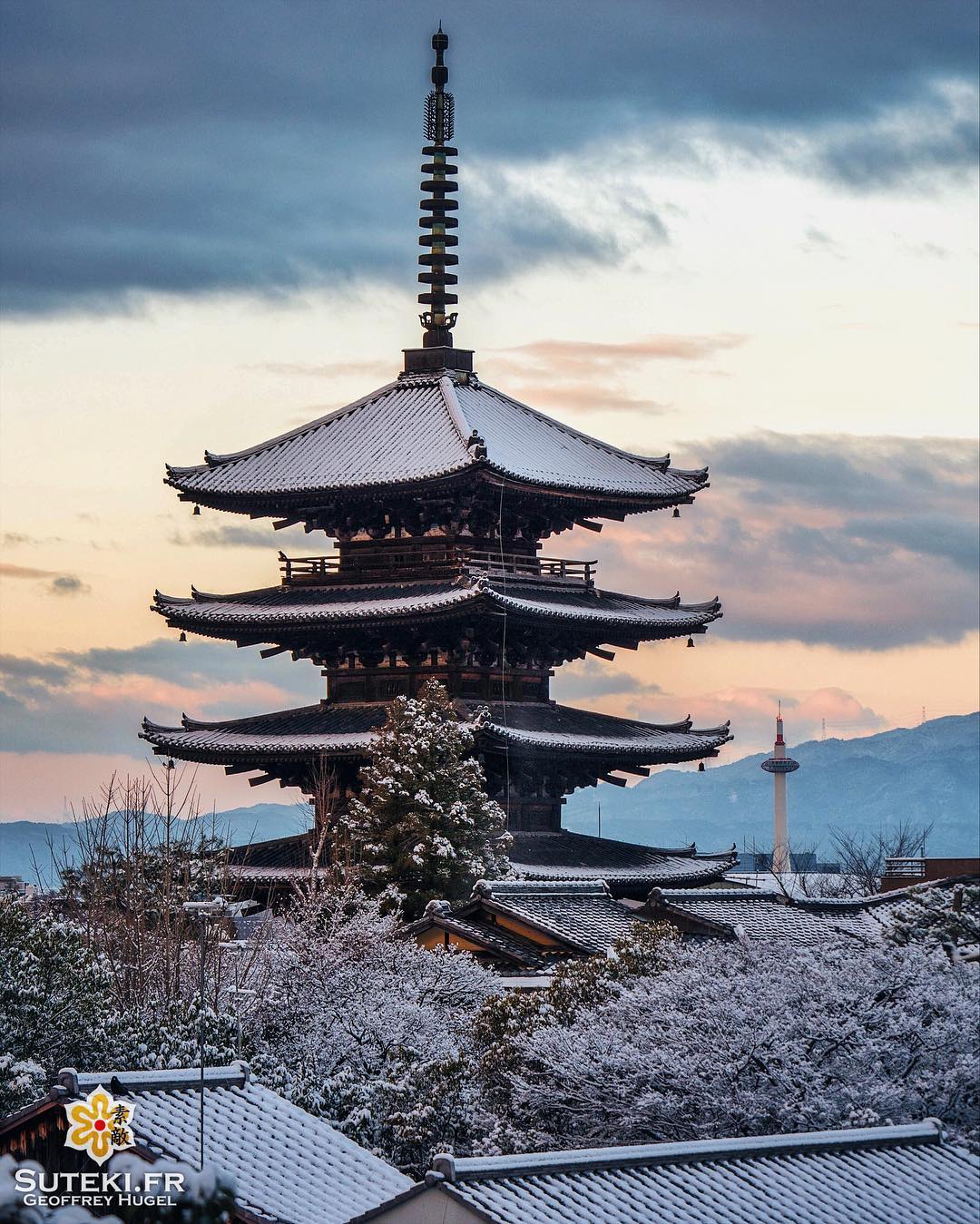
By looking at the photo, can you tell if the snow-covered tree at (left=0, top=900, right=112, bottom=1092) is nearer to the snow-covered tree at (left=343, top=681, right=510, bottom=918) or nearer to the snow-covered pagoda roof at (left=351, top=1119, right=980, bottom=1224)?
the snow-covered pagoda roof at (left=351, top=1119, right=980, bottom=1224)

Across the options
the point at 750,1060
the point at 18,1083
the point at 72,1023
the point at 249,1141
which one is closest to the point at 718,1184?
the point at 249,1141

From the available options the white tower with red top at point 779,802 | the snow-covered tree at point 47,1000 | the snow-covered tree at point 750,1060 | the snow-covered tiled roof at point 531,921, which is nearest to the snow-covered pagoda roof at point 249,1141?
the snow-covered tree at point 750,1060

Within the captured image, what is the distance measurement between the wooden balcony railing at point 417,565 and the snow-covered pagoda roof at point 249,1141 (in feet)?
108

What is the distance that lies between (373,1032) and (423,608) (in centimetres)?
2284

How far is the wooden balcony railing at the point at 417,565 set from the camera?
61.6 meters

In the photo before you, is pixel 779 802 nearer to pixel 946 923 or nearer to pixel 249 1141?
pixel 946 923

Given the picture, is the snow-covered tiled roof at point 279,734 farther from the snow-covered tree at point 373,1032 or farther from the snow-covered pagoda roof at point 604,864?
the snow-covered tree at point 373,1032

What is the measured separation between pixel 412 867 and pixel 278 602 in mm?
12750

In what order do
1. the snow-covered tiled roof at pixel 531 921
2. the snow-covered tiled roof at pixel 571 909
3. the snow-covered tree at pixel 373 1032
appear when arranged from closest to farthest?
the snow-covered tree at pixel 373 1032 → the snow-covered tiled roof at pixel 531 921 → the snow-covered tiled roof at pixel 571 909

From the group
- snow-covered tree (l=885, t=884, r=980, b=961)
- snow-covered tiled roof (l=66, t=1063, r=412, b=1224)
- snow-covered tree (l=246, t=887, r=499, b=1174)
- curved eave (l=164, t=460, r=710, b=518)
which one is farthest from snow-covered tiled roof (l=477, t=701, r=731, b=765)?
snow-covered tiled roof (l=66, t=1063, r=412, b=1224)

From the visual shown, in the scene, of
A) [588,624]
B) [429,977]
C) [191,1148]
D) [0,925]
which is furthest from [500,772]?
[191,1148]

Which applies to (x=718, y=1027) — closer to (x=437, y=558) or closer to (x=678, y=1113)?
(x=678, y=1113)

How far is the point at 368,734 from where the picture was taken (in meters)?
59.0

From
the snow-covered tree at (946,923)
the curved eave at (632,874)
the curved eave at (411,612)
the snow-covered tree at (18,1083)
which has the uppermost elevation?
the curved eave at (411,612)
